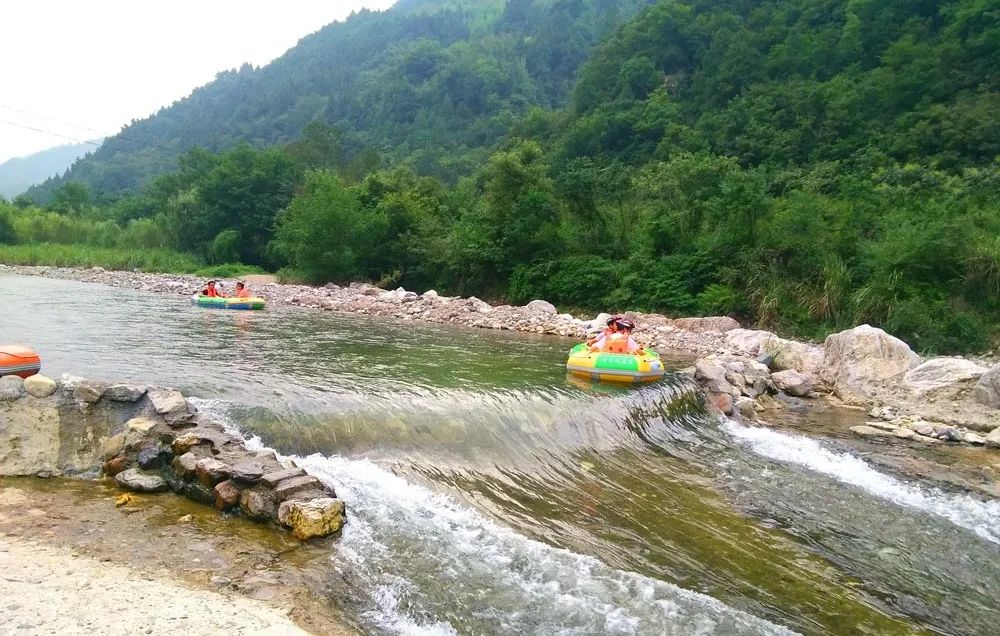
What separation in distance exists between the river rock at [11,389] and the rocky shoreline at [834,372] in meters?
10.4

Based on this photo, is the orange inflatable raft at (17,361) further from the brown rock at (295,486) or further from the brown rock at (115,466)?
the brown rock at (295,486)

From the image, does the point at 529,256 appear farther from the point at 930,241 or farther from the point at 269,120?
the point at 269,120

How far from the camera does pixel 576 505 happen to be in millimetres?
6672

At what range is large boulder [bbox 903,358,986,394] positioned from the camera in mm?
11703

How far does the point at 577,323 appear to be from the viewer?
2011 cm

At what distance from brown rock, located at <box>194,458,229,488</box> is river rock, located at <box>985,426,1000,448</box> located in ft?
36.8

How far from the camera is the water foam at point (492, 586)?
14.5 ft

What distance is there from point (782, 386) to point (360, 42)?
14834 cm

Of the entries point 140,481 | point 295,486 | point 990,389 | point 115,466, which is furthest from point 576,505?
point 990,389

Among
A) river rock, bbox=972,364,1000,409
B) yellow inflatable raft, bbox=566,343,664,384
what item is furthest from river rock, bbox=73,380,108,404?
river rock, bbox=972,364,1000,409

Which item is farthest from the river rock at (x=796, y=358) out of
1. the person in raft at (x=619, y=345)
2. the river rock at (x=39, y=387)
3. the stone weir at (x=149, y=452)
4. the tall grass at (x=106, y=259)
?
the tall grass at (x=106, y=259)

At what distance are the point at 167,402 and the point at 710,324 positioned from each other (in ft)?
54.3

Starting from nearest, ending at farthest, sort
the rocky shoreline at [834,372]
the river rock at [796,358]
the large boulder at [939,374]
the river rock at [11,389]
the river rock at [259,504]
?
the river rock at [259,504] → the river rock at [11,389] → the rocky shoreline at [834,372] → the large boulder at [939,374] → the river rock at [796,358]

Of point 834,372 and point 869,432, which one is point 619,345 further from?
point 834,372
